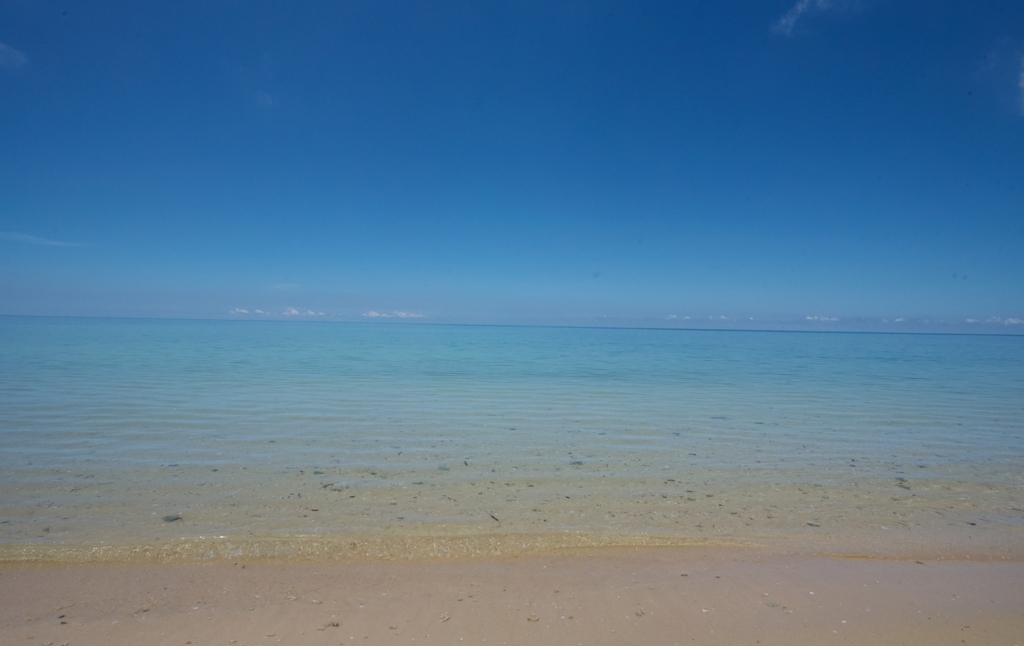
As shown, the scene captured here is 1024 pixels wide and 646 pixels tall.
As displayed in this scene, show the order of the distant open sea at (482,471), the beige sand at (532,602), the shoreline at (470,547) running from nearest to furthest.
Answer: the beige sand at (532,602), the shoreline at (470,547), the distant open sea at (482,471)

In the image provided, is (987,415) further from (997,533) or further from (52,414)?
(52,414)

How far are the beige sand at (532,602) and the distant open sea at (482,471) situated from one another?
42 centimetres

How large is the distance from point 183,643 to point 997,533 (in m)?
8.08

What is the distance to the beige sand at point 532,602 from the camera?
3537mm

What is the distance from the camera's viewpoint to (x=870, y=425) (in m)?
11.9

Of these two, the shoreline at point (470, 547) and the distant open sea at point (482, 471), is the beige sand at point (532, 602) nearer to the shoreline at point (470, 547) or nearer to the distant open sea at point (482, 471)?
the shoreline at point (470, 547)

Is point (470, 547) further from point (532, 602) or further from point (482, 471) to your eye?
point (482, 471)

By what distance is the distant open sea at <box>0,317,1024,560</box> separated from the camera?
5.35 m

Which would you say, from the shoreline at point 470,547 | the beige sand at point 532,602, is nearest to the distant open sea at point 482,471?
the shoreline at point 470,547

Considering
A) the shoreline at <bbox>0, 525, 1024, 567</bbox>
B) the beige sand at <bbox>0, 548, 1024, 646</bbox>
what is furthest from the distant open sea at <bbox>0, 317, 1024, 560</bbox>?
the beige sand at <bbox>0, 548, 1024, 646</bbox>

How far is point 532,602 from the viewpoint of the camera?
3.99m

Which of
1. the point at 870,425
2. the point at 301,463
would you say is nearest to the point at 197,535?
the point at 301,463

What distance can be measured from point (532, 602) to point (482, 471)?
12.7ft

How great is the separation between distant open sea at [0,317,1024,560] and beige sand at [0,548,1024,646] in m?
0.42
